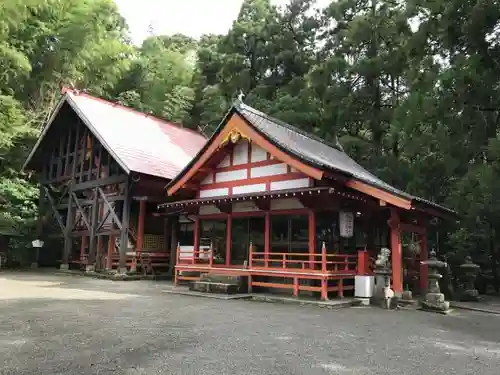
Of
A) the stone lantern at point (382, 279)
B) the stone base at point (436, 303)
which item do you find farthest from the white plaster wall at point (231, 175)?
the stone base at point (436, 303)

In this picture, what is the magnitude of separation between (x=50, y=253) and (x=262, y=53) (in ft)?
51.2

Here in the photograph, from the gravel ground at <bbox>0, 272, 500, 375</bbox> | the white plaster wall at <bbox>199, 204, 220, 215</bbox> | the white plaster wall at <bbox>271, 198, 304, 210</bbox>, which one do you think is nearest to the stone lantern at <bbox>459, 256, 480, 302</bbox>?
the gravel ground at <bbox>0, 272, 500, 375</bbox>

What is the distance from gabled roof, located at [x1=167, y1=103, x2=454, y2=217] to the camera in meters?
9.72

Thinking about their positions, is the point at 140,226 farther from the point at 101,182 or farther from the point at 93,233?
the point at 101,182

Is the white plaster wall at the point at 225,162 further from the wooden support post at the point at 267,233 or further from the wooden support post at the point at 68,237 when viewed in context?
the wooden support post at the point at 68,237

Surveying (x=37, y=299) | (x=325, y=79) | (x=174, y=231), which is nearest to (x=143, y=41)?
(x=325, y=79)

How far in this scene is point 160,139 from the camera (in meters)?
19.0

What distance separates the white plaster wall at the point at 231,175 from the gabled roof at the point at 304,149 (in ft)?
3.03

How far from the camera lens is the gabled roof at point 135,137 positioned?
51.1 ft

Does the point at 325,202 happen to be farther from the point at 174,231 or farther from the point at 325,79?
the point at 325,79

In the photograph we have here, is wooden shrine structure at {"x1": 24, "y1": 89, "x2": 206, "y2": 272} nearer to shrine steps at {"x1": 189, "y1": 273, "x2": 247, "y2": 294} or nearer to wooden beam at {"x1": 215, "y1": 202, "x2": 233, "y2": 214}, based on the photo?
wooden beam at {"x1": 215, "y1": 202, "x2": 233, "y2": 214}

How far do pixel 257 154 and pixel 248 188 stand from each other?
98 centimetres

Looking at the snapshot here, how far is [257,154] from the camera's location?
12.0 meters

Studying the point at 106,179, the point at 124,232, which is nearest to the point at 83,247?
the point at 106,179
